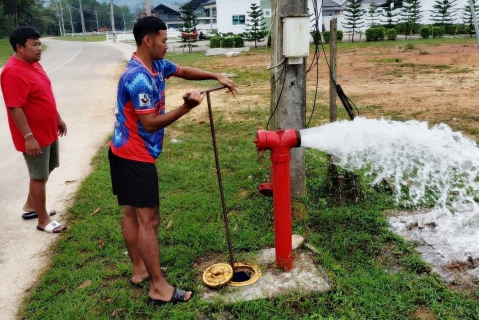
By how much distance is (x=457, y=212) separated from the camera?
4121mm

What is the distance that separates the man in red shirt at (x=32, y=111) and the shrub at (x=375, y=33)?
29569 mm

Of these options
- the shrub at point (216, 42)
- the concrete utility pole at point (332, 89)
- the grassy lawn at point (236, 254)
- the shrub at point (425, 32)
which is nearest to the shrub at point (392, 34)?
the shrub at point (425, 32)

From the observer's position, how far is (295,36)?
3.81 metres

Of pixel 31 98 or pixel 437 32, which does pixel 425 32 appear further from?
pixel 31 98

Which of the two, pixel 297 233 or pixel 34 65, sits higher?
pixel 34 65

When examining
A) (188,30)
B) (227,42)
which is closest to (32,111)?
(227,42)

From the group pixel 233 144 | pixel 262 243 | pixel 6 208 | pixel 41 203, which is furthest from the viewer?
pixel 233 144

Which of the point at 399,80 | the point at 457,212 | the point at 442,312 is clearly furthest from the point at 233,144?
the point at 399,80

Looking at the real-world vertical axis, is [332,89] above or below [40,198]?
above

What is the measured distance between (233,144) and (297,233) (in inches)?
116

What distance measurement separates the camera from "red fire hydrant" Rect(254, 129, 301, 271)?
2.98 m

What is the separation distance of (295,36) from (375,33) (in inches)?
1143

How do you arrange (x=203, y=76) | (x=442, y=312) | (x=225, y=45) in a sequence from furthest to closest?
(x=225, y=45) → (x=203, y=76) → (x=442, y=312)

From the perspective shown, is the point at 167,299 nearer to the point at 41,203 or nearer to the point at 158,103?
the point at 158,103
